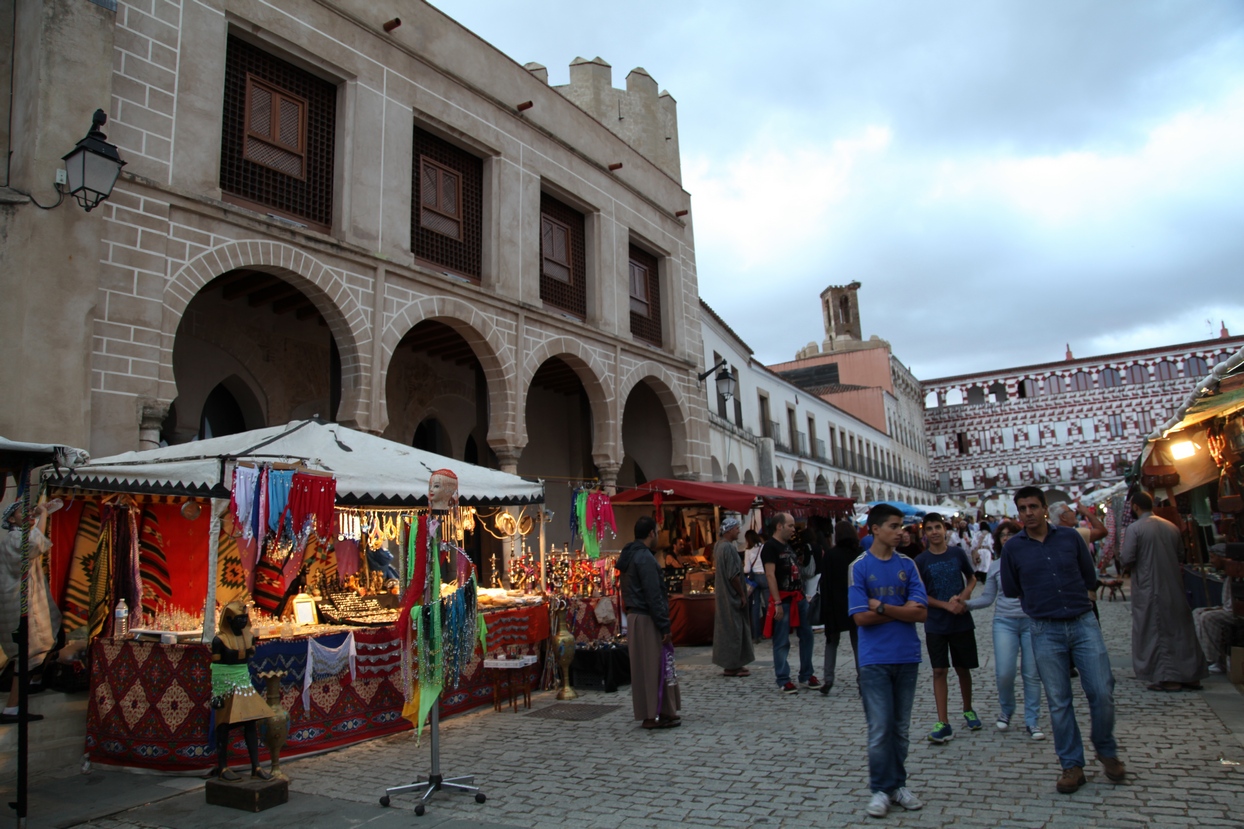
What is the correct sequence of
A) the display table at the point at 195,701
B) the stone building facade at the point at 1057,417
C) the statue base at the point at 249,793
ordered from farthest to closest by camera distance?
the stone building facade at the point at 1057,417 → the display table at the point at 195,701 → the statue base at the point at 249,793

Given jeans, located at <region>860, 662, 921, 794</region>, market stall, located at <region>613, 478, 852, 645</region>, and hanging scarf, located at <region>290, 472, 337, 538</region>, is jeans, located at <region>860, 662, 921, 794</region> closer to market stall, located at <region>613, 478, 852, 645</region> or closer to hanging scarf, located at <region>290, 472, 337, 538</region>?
hanging scarf, located at <region>290, 472, 337, 538</region>

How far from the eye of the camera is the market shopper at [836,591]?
7230mm

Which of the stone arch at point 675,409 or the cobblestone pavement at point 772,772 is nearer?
the cobblestone pavement at point 772,772

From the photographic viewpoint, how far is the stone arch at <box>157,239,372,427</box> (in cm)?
812

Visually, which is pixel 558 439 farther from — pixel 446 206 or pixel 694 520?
pixel 446 206

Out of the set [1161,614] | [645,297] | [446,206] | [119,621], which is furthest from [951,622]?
[645,297]

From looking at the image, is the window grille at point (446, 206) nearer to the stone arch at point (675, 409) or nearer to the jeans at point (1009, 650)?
the stone arch at point (675, 409)

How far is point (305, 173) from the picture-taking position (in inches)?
397

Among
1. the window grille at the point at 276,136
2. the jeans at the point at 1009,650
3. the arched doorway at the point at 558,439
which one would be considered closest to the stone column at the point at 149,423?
the window grille at the point at 276,136

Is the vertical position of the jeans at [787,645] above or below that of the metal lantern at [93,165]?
below

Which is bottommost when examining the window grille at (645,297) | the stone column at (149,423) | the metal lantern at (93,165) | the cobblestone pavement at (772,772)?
the cobblestone pavement at (772,772)

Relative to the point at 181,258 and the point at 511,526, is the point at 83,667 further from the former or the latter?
the point at 511,526

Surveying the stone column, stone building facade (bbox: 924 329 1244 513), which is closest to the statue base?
the stone column

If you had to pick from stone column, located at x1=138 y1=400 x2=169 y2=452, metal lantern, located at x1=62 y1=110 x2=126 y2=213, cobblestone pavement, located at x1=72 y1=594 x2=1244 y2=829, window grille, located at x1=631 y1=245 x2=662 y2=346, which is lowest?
cobblestone pavement, located at x1=72 y1=594 x2=1244 y2=829
